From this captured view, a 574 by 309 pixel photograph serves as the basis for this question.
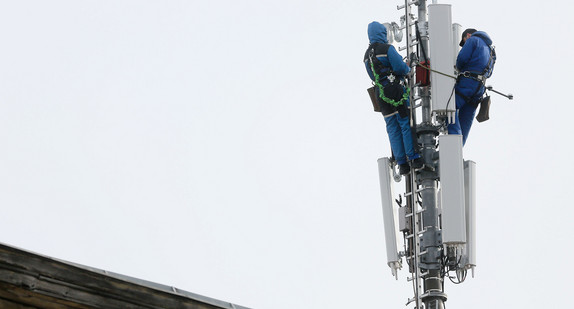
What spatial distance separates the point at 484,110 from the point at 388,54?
2.31 metres

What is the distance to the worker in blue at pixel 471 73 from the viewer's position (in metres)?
28.8

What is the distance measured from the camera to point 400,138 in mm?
28891

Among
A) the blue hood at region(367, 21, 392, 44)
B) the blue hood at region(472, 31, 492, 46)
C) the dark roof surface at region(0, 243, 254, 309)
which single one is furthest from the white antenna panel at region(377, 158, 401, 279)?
the dark roof surface at region(0, 243, 254, 309)

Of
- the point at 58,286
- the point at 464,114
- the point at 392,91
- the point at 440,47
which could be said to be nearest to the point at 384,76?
the point at 392,91

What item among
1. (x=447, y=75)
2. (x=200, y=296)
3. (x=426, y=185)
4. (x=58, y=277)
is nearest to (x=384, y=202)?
(x=426, y=185)

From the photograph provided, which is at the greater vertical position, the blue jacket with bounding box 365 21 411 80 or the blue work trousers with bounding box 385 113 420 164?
the blue jacket with bounding box 365 21 411 80

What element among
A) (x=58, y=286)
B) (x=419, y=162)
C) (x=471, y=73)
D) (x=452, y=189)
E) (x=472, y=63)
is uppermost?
(x=472, y=63)

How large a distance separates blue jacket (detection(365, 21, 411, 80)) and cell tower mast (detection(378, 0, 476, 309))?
309 mm

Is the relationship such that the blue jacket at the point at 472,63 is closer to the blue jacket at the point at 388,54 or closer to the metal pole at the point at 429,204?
the metal pole at the point at 429,204

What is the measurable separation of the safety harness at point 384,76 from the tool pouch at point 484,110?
159cm

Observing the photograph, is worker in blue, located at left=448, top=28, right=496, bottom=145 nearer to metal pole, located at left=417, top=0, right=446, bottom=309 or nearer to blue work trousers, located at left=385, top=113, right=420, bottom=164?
metal pole, located at left=417, top=0, right=446, bottom=309

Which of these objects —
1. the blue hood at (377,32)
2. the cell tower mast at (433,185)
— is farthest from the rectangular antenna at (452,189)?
the blue hood at (377,32)

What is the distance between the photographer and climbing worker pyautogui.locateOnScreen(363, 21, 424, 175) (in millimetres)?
28703

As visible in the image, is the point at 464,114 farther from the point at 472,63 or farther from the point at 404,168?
the point at 404,168
